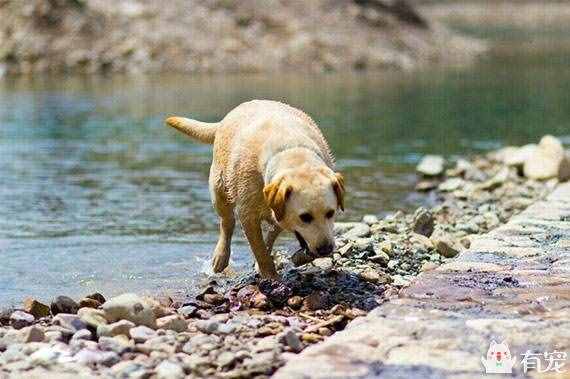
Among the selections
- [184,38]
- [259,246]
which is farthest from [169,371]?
[184,38]

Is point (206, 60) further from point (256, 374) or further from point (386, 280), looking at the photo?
point (256, 374)

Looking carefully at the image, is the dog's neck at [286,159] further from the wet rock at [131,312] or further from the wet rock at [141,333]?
the wet rock at [141,333]

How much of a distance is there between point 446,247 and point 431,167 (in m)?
7.52

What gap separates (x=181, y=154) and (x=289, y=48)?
2216 centimetres

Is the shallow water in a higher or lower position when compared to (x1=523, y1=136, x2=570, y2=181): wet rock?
lower

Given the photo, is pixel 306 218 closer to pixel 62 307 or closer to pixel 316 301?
pixel 316 301

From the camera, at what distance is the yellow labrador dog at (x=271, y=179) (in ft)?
27.2

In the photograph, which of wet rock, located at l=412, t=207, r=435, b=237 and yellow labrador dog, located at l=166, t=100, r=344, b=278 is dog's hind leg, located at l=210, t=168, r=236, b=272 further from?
wet rock, located at l=412, t=207, r=435, b=237

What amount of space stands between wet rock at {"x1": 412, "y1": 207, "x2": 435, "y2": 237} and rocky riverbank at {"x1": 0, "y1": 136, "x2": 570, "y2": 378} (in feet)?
0.04

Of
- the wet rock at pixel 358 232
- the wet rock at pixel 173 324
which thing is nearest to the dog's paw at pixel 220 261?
the wet rock at pixel 358 232

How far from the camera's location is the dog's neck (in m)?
8.56

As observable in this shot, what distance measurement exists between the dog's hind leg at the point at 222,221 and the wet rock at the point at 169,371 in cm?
356

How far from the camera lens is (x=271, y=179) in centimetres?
861

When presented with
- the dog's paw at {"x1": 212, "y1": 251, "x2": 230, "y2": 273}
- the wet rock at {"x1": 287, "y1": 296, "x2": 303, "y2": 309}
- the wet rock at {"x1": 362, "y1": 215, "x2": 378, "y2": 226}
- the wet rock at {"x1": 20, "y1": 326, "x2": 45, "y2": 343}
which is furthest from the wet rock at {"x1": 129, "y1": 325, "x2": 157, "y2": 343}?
the wet rock at {"x1": 362, "y1": 215, "x2": 378, "y2": 226}
